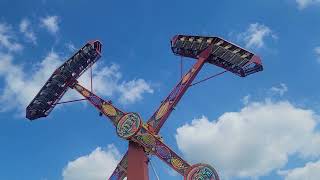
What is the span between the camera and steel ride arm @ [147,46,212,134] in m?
39.7

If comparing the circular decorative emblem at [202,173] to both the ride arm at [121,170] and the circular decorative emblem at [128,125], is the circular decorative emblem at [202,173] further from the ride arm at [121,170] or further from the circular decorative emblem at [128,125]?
the ride arm at [121,170]

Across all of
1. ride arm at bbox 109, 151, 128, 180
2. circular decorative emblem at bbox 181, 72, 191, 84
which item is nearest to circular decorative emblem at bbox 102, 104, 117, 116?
ride arm at bbox 109, 151, 128, 180

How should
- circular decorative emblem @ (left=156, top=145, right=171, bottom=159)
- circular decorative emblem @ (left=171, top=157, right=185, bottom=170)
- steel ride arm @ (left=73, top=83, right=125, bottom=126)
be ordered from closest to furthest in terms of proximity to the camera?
circular decorative emblem @ (left=171, top=157, right=185, bottom=170) < circular decorative emblem @ (left=156, top=145, right=171, bottom=159) < steel ride arm @ (left=73, top=83, right=125, bottom=126)

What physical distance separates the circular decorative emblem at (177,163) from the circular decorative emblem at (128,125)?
333 centimetres

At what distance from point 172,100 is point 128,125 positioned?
348 cm

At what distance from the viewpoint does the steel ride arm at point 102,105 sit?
4125cm

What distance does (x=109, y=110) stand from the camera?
1650 inches

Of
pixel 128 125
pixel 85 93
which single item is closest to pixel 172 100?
pixel 128 125

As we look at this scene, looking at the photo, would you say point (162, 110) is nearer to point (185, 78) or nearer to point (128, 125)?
point (128, 125)

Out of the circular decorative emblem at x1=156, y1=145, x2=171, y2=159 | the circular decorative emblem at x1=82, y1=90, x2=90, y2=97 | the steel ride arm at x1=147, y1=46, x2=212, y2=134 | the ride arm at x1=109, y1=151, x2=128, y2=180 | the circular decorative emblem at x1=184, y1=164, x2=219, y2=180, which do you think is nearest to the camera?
the circular decorative emblem at x1=184, y1=164, x2=219, y2=180

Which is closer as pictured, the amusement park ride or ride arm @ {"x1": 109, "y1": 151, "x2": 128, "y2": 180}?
the amusement park ride

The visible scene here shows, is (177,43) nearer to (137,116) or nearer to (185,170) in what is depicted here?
(137,116)

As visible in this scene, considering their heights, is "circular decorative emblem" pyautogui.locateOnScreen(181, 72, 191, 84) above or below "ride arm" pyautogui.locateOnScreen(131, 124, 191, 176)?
above

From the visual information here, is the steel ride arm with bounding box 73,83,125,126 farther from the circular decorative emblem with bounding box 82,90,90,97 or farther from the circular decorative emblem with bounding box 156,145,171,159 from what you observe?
the circular decorative emblem with bounding box 156,145,171,159
